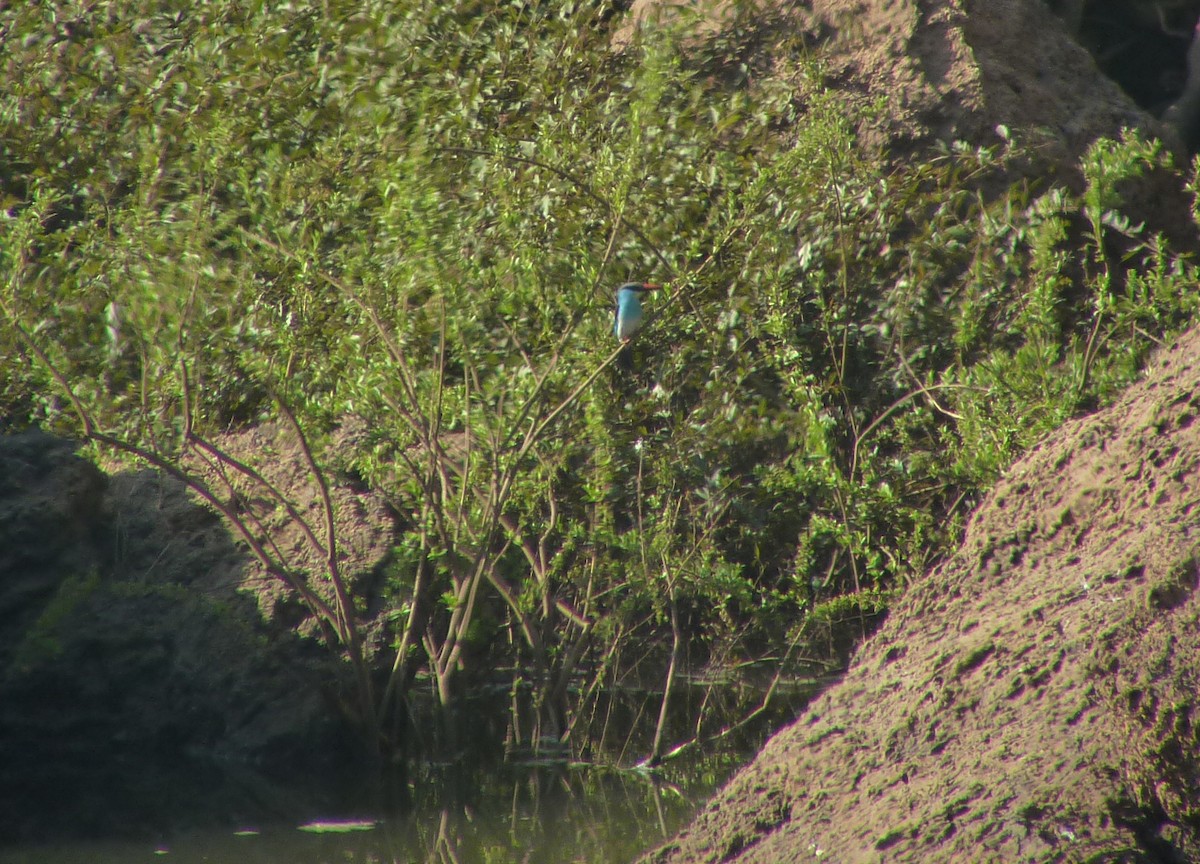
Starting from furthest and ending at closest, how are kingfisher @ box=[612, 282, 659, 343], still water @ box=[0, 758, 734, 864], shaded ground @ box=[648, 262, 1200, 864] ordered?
1. kingfisher @ box=[612, 282, 659, 343]
2. still water @ box=[0, 758, 734, 864]
3. shaded ground @ box=[648, 262, 1200, 864]

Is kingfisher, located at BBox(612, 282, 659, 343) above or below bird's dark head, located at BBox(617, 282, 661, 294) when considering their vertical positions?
below

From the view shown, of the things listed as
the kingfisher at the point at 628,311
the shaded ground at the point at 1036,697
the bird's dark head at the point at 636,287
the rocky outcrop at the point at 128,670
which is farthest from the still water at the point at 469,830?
the bird's dark head at the point at 636,287

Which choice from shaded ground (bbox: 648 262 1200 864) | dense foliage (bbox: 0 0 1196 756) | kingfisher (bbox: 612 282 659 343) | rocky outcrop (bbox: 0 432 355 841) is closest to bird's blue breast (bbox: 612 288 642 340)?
kingfisher (bbox: 612 282 659 343)

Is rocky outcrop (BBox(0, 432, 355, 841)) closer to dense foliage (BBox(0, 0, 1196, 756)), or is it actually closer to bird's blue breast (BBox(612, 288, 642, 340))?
dense foliage (BBox(0, 0, 1196, 756))

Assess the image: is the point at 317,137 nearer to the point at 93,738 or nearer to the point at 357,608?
the point at 357,608

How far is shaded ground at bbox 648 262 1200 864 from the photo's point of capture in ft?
7.31

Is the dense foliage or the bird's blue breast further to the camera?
the bird's blue breast

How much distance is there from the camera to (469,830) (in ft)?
14.1

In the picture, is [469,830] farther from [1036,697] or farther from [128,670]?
[1036,697]

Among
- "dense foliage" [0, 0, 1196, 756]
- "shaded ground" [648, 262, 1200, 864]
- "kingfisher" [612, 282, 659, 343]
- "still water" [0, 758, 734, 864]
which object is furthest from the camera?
"kingfisher" [612, 282, 659, 343]

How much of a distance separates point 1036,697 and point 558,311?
10.5 feet

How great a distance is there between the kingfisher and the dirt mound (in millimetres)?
2249

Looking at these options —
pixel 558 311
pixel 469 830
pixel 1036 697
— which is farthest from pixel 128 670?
pixel 1036 697

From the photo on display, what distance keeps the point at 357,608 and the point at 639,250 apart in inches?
80.4
